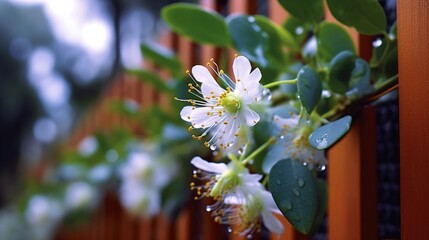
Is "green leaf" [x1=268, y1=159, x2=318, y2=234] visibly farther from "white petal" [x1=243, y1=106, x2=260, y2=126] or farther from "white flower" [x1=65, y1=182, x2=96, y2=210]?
"white flower" [x1=65, y1=182, x2=96, y2=210]

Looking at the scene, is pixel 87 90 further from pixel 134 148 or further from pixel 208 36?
pixel 208 36

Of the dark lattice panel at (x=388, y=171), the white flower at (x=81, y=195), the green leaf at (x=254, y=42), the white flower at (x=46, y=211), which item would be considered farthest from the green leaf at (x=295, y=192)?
the white flower at (x=46, y=211)

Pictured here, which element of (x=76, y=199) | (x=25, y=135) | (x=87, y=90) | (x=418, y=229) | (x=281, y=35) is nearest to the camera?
(x=418, y=229)

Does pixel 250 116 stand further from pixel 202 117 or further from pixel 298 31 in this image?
pixel 298 31

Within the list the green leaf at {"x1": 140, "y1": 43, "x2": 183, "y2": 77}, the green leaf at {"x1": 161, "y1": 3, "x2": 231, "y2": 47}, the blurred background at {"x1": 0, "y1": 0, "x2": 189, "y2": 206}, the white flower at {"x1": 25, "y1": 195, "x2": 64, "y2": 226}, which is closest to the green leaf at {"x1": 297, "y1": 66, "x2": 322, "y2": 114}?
the green leaf at {"x1": 161, "y1": 3, "x2": 231, "y2": 47}

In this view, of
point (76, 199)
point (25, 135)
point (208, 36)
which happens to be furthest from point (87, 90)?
point (208, 36)

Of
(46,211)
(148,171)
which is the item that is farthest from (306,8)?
(46,211)
